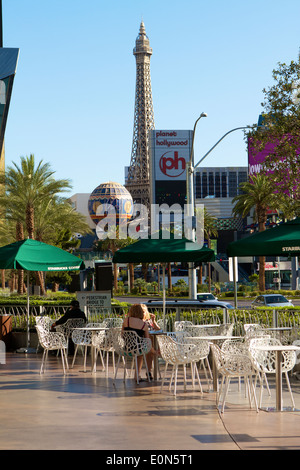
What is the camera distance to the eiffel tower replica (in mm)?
185625

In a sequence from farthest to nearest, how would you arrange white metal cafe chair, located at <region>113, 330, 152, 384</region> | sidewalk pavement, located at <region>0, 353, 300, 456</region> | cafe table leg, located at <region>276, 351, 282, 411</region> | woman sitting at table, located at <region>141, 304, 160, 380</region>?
woman sitting at table, located at <region>141, 304, 160, 380</region> → white metal cafe chair, located at <region>113, 330, 152, 384</region> → cafe table leg, located at <region>276, 351, 282, 411</region> → sidewalk pavement, located at <region>0, 353, 300, 456</region>

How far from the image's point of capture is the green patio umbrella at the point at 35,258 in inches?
578

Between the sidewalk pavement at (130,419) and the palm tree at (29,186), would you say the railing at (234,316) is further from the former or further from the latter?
the palm tree at (29,186)

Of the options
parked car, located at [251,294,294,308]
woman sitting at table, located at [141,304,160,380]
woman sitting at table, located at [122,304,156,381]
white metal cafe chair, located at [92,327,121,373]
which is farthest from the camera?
parked car, located at [251,294,294,308]

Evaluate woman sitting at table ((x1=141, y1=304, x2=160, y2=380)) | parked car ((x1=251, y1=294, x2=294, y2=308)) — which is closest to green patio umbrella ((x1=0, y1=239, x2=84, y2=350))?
woman sitting at table ((x1=141, y1=304, x2=160, y2=380))

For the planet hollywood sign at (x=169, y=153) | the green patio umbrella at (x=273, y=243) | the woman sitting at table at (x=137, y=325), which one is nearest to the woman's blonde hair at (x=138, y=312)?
the woman sitting at table at (x=137, y=325)

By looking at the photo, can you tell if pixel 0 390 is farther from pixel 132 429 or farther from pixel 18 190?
pixel 18 190

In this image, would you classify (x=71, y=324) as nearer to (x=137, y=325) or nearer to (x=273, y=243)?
(x=137, y=325)

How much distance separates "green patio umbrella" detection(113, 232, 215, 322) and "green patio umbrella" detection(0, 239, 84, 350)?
2551mm

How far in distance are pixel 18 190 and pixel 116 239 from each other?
49570 mm

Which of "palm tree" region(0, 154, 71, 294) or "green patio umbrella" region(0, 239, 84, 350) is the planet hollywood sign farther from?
"green patio umbrella" region(0, 239, 84, 350)

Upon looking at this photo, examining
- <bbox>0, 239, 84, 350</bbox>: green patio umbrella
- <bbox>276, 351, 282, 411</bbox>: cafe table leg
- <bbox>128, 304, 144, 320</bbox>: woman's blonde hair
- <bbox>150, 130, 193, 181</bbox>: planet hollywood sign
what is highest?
<bbox>150, 130, 193, 181</bbox>: planet hollywood sign

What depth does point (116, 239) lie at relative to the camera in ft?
296

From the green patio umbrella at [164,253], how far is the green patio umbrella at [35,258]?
8.37 feet
